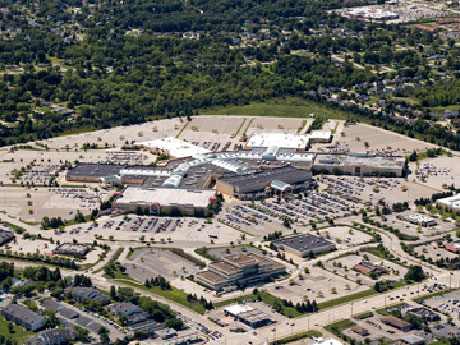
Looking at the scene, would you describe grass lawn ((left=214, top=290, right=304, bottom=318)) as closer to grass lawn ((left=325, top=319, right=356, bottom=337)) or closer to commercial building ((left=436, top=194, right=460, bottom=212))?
grass lawn ((left=325, top=319, right=356, bottom=337))

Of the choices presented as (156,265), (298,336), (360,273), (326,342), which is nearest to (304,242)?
(360,273)

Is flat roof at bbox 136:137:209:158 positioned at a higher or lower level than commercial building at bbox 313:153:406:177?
lower

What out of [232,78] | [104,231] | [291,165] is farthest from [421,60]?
[104,231]

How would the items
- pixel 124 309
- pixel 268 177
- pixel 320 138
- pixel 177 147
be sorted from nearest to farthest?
pixel 124 309
pixel 268 177
pixel 177 147
pixel 320 138

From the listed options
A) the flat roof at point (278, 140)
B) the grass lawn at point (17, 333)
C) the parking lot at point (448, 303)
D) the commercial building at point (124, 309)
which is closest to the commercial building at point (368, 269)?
the parking lot at point (448, 303)

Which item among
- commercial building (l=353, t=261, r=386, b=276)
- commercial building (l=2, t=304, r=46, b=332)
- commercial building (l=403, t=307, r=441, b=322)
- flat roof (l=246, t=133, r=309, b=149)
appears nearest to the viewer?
commercial building (l=2, t=304, r=46, b=332)

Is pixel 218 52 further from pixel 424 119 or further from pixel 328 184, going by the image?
pixel 328 184

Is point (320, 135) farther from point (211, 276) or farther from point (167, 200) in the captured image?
point (211, 276)

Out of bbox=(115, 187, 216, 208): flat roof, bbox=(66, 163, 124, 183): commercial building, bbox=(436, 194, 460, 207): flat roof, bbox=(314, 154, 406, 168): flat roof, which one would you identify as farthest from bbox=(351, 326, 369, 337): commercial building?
bbox=(66, 163, 124, 183): commercial building
